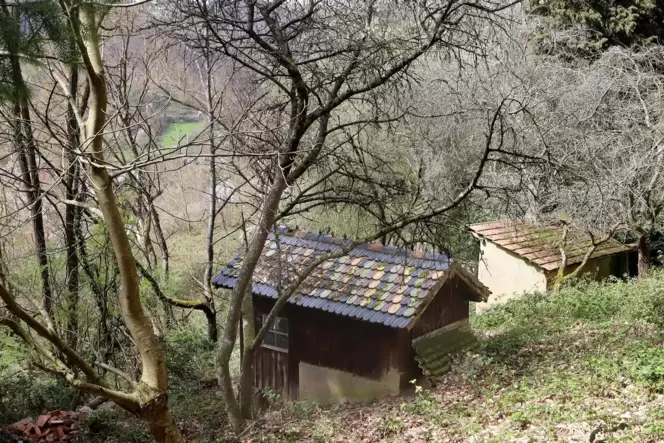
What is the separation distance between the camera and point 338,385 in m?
9.30

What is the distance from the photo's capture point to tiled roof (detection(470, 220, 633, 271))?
47.5 feet

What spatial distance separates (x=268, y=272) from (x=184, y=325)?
464 cm

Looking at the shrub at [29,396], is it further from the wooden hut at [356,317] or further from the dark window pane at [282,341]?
the dark window pane at [282,341]

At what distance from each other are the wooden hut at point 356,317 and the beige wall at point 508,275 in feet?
17.8

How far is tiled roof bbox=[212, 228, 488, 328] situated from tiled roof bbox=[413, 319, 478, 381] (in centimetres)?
75

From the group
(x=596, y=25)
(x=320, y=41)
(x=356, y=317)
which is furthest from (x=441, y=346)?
(x=596, y=25)

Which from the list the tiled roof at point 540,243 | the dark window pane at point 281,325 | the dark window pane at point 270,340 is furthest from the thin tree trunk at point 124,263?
the tiled roof at point 540,243

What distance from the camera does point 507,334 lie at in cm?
1083

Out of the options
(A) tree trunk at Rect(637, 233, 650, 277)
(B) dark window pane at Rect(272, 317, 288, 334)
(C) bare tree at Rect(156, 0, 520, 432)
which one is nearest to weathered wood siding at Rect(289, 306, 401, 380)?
(B) dark window pane at Rect(272, 317, 288, 334)

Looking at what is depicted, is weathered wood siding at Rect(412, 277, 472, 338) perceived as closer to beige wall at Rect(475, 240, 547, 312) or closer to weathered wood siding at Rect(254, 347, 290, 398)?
weathered wood siding at Rect(254, 347, 290, 398)

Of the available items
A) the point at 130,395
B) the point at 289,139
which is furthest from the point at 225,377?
the point at 289,139

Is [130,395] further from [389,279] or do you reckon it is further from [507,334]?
[507,334]

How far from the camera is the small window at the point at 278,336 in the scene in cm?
999

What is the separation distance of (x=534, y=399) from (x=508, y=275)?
9.15 metres
